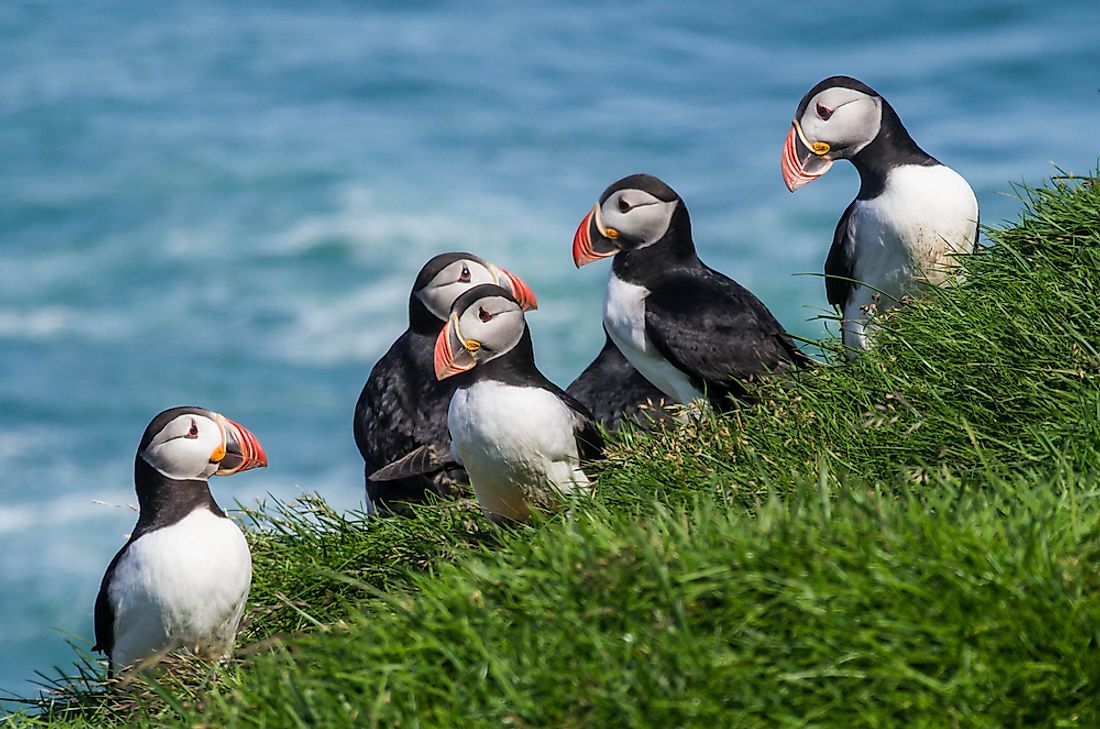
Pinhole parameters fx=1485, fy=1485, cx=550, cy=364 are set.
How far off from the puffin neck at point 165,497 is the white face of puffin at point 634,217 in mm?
1844

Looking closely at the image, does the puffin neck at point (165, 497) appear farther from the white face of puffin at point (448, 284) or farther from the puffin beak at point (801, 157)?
the puffin beak at point (801, 157)

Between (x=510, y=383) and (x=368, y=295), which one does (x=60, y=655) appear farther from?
(x=510, y=383)

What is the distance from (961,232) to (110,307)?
18.6 meters

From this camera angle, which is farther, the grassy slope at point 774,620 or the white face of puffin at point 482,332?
the white face of puffin at point 482,332

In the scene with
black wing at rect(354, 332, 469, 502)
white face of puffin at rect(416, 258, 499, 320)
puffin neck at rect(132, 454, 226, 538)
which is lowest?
puffin neck at rect(132, 454, 226, 538)

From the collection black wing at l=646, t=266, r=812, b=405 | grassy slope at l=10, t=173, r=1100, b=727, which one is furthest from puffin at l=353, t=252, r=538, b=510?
grassy slope at l=10, t=173, r=1100, b=727

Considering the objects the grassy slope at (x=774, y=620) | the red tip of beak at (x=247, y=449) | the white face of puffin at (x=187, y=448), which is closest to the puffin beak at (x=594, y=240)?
the red tip of beak at (x=247, y=449)

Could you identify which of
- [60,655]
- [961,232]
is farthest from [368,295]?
[961,232]

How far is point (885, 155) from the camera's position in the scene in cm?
538

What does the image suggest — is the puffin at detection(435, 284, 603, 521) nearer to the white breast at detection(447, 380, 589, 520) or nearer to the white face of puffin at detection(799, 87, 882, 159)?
the white breast at detection(447, 380, 589, 520)

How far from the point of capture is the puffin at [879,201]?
5.21 metres

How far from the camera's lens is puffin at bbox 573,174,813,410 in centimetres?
549

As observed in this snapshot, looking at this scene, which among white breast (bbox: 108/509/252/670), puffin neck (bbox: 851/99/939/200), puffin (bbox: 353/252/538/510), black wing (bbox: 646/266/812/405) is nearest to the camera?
white breast (bbox: 108/509/252/670)

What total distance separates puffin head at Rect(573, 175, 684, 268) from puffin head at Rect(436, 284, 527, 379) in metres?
0.74
